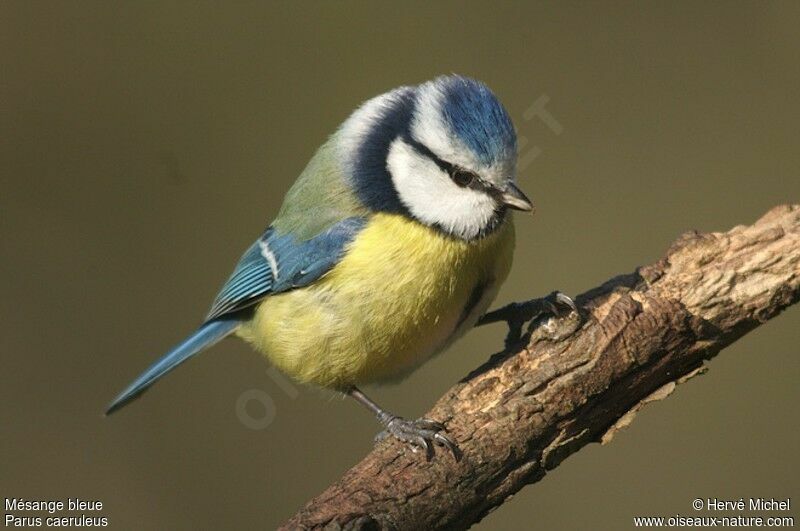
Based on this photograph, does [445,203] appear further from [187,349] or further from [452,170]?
[187,349]

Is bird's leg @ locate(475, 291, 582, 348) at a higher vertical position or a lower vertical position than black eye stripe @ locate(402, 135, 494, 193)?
lower

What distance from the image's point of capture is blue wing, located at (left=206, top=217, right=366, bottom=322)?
249 centimetres

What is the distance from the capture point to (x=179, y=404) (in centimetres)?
389

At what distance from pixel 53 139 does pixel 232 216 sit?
36.3 inches

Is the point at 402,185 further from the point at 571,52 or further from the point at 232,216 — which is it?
the point at 571,52

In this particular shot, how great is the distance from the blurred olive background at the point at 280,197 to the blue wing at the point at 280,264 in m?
0.89

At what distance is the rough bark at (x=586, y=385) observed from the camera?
6.83 ft

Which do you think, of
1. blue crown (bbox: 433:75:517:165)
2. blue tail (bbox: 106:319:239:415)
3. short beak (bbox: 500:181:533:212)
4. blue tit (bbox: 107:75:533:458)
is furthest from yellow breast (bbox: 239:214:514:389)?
blue tail (bbox: 106:319:239:415)

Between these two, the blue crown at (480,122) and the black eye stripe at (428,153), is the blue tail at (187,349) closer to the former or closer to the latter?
the black eye stripe at (428,153)

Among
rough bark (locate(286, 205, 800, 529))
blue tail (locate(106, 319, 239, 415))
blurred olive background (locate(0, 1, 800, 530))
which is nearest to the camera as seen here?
rough bark (locate(286, 205, 800, 529))

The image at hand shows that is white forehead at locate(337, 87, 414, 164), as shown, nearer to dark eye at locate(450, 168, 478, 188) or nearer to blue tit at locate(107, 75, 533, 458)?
blue tit at locate(107, 75, 533, 458)

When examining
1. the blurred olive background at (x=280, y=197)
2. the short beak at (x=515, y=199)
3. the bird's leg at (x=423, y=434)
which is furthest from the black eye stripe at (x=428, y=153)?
the blurred olive background at (x=280, y=197)

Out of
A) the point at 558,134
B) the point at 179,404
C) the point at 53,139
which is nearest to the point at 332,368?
the point at 179,404

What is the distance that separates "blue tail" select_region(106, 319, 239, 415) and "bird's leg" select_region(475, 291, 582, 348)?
2.83 feet
